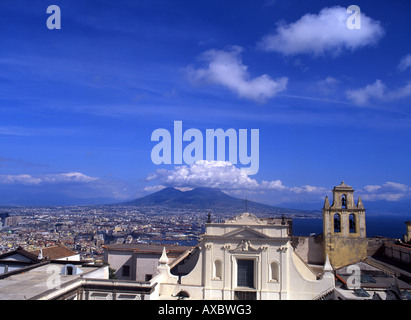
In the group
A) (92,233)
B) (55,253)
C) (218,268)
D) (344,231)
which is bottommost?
(92,233)

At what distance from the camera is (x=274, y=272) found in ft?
60.5

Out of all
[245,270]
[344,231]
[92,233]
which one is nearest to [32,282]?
[245,270]

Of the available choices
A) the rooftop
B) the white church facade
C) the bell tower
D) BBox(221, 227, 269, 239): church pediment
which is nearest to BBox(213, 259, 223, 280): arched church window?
the white church facade

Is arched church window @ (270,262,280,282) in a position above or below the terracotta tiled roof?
above

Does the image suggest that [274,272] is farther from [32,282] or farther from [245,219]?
[32,282]

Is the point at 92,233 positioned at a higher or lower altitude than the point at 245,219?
lower

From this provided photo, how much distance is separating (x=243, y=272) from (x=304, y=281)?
Result: 3.19 meters

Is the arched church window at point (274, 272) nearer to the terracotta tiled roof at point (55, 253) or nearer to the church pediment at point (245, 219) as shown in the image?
the church pediment at point (245, 219)

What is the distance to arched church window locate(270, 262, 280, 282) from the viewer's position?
1820cm

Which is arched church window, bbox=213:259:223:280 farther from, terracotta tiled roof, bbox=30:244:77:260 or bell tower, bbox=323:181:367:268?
terracotta tiled roof, bbox=30:244:77:260

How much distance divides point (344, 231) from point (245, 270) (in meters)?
8.60

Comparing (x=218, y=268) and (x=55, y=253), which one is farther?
(x=55, y=253)

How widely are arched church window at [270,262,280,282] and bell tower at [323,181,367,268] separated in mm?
6504

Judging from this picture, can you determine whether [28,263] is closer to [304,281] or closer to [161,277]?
[161,277]
